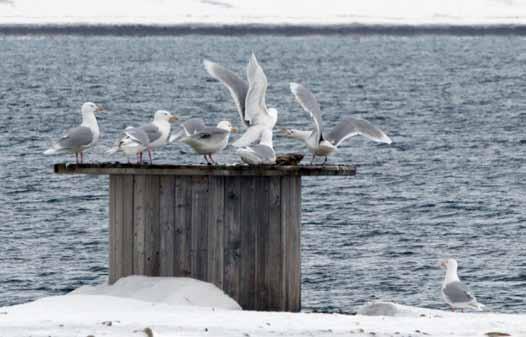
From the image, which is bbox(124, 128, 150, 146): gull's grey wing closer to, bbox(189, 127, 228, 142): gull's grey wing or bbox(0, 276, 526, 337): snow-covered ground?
bbox(189, 127, 228, 142): gull's grey wing

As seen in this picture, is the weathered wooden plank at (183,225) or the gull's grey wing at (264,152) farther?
the gull's grey wing at (264,152)

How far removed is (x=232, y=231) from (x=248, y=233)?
0.50 ft

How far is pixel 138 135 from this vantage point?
1492cm

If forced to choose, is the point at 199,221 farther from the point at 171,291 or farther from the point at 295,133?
the point at 295,133

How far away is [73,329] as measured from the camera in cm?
1188

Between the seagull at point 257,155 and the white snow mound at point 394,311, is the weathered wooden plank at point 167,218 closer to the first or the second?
the seagull at point 257,155

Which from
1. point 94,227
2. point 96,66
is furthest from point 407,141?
point 96,66

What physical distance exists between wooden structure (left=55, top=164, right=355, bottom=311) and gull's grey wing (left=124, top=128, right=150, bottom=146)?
0.68 meters

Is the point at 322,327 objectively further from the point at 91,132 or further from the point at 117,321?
the point at 91,132

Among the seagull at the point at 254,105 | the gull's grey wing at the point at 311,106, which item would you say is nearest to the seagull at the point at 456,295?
the gull's grey wing at the point at 311,106

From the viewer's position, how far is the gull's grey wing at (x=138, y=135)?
48.8ft

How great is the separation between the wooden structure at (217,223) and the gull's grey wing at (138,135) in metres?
0.68

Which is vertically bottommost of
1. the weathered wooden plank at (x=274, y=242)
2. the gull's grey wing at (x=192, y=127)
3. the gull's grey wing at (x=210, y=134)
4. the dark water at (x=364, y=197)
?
the dark water at (x=364, y=197)

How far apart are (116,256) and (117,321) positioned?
2.15m
